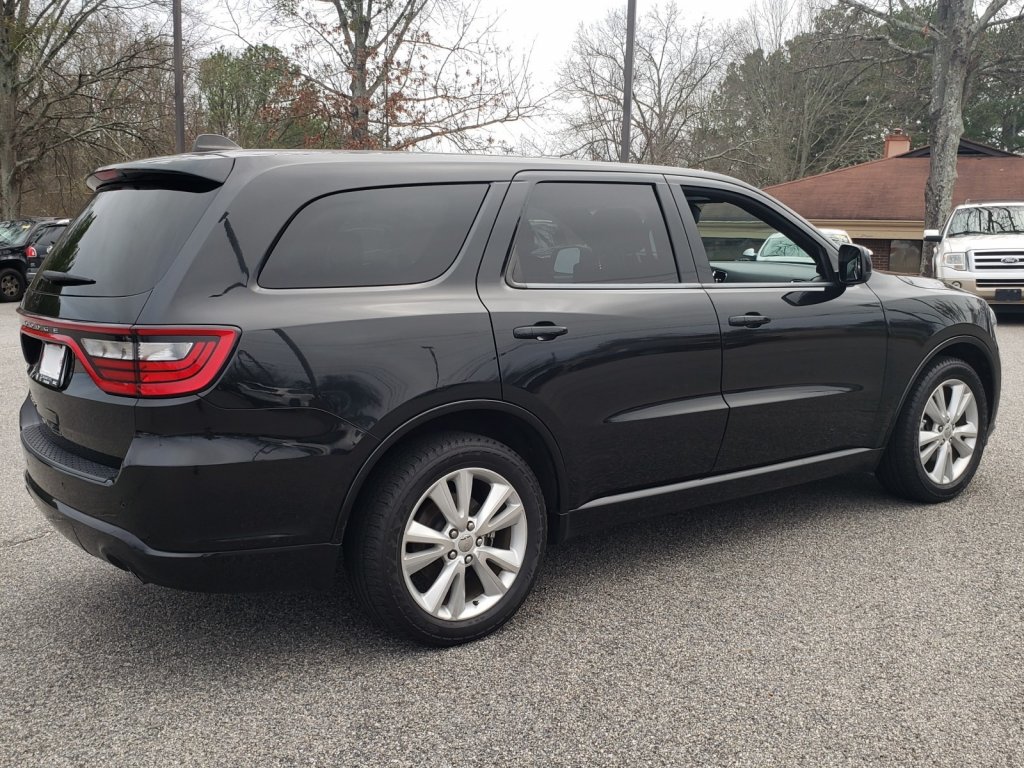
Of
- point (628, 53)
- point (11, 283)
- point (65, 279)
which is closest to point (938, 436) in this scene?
point (65, 279)

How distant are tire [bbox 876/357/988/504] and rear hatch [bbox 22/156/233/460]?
11.5ft

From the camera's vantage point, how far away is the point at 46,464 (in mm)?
3211

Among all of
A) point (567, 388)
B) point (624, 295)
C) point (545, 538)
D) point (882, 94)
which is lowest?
point (545, 538)

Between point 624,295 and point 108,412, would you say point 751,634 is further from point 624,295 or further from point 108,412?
point 108,412

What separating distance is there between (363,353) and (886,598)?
7.48ft

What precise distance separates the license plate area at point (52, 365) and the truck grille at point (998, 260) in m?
15.1

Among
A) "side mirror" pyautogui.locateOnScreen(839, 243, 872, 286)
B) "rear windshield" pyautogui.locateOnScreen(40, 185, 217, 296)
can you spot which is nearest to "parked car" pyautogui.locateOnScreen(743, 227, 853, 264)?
"side mirror" pyautogui.locateOnScreen(839, 243, 872, 286)

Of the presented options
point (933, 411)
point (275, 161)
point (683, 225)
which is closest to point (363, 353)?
point (275, 161)

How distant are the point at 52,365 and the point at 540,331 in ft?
5.46

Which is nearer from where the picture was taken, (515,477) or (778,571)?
(515,477)

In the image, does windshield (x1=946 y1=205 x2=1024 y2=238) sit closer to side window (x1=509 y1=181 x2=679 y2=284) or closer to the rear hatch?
side window (x1=509 y1=181 x2=679 y2=284)

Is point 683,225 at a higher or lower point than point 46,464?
higher

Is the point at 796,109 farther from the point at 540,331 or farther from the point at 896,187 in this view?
the point at 540,331

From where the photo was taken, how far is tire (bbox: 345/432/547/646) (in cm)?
312
